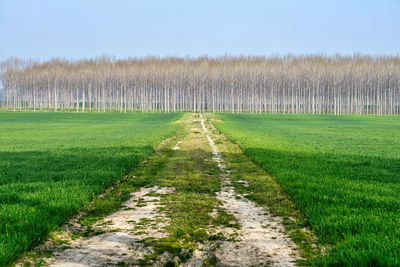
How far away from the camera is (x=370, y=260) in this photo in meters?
4.27

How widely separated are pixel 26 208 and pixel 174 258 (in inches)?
139

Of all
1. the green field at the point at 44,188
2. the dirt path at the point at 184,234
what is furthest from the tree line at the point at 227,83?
the dirt path at the point at 184,234

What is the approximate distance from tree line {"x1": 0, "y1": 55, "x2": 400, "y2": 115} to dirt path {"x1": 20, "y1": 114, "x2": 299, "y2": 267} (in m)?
78.4

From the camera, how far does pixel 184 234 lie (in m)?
5.55

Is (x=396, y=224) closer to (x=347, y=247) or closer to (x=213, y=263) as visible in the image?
(x=347, y=247)

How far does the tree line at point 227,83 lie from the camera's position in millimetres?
89875

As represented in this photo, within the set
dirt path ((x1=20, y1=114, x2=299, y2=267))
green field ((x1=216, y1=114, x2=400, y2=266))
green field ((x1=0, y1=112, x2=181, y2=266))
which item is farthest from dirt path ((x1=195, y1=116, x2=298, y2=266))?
green field ((x1=0, y1=112, x2=181, y2=266))

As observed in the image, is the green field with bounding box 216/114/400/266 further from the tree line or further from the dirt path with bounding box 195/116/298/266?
the tree line

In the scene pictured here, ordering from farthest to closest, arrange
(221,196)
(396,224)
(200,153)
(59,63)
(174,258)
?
(59,63)
(200,153)
(221,196)
(396,224)
(174,258)

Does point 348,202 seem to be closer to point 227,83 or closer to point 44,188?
point 44,188

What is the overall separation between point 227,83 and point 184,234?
8827 centimetres

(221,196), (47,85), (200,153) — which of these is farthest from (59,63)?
(221,196)

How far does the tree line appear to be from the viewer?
89875mm

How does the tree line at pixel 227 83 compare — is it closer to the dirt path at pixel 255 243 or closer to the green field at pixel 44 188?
the green field at pixel 44 188
